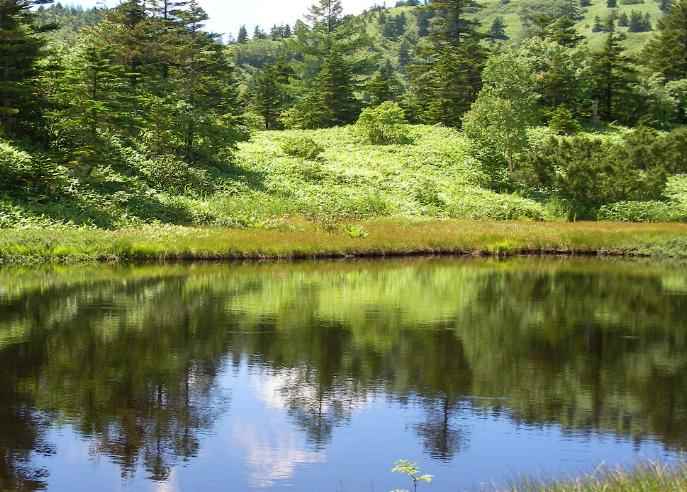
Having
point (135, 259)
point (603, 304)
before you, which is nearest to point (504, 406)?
point (603, 304)

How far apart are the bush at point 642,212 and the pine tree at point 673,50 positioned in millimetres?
37847

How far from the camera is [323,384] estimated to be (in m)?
17.0

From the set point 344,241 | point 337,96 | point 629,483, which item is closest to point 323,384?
point 629,483

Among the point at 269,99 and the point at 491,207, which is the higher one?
the point at 269,99

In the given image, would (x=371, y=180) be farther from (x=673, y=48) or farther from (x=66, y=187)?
(x=673, y=48)

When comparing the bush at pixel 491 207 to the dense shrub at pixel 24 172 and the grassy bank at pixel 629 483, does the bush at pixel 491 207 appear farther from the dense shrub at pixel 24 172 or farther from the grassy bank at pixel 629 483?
the grassy bank at pixel 629 483

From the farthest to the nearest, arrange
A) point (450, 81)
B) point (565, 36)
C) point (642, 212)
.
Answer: point (565, 36), point (450, 81), point (642, 212)

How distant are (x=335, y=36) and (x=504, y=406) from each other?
302 feet

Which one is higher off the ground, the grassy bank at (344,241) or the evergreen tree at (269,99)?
the evergreen tree at (269,99)

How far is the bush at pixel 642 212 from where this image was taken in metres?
57.7

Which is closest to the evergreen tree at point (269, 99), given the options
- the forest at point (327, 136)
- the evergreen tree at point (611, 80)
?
the forest at point (327, 136)

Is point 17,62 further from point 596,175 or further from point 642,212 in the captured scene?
point 642,212

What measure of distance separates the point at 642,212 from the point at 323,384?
46.7 meters

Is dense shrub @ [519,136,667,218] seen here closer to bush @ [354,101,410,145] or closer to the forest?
the forest
